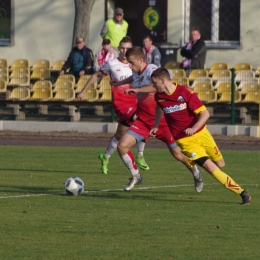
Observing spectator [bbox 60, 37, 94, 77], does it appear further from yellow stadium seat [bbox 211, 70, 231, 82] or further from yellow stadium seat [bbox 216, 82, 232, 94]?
yellow stadium seat [bbox 216, 82, 232, 94]

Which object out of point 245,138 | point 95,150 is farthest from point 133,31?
point 95,150

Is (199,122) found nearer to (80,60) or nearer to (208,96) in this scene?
(208,96)

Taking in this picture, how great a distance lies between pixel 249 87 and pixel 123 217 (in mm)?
12819

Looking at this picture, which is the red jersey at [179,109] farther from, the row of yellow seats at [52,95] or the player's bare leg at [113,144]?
the row of yellow seats at [52,95]

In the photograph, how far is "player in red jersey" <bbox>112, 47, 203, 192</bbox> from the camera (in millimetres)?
11688

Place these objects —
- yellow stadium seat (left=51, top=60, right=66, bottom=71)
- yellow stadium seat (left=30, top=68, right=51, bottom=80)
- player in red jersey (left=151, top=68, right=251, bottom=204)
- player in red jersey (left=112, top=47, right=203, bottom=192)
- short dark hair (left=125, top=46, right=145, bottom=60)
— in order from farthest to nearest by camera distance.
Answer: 1. yellow stadium seat (left=51, top=60, right=66, bottom=71)
2. yellow stadium seat (left=30, top=68, right=51, bottom=80)
3. player in red jersey (left=112, top=47, right=203, bottom=192)
4. short dark hair (left=125, top=46, right=145, bottom=60)
5. player in red jersey (left=151, top=68, right=251, bottom=204)

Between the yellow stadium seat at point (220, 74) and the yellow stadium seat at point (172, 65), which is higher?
the yellow stadium seat at point (172, 65)

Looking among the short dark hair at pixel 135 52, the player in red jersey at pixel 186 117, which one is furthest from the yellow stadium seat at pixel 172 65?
the player in red jersey at pixel 186 117

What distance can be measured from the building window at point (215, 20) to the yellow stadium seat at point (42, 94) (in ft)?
19.4

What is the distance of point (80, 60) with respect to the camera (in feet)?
75.8

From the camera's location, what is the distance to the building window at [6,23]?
93.8ft

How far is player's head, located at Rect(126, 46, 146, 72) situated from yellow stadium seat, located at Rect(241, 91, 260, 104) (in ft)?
33.3

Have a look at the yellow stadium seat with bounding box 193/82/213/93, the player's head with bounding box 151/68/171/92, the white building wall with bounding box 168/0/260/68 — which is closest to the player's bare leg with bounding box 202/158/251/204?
the player's head with bounding box 151/68/171/92

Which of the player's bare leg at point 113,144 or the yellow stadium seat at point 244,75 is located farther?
→ the yellow stadium seat at point 244,75
